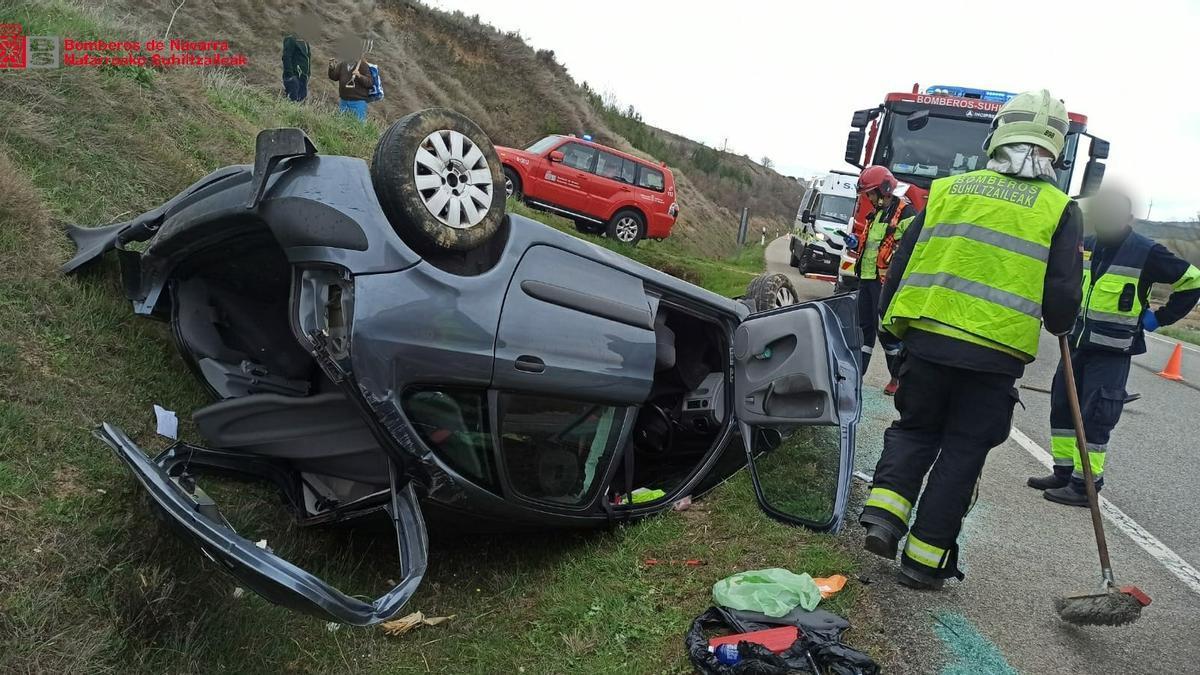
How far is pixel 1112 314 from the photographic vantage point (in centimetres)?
462

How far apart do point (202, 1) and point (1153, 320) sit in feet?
49.5

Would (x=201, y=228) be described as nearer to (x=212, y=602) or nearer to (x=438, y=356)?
(x=438, y=356)

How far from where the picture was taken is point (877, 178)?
641cm

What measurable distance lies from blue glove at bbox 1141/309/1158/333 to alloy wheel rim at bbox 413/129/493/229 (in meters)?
4.01

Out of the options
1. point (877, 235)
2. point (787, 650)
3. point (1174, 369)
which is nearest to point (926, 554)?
point (787, 650)

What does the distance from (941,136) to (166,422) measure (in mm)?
9164

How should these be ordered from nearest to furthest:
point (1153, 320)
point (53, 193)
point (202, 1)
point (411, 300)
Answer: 1. point (411, 300)
2. point (53, 193)
3. point (1153, 320)
4. point (202, 1)

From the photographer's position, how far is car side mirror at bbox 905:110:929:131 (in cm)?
973

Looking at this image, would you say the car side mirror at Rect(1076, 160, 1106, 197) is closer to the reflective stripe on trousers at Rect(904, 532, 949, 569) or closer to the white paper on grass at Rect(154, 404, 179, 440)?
the reflective stripe on trousers at Rect(904, 532, 949, 569)

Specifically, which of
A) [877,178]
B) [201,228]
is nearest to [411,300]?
[201,228]

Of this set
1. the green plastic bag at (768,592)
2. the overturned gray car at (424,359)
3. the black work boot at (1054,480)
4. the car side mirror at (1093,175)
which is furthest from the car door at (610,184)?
the green plastic bag at (768,592)

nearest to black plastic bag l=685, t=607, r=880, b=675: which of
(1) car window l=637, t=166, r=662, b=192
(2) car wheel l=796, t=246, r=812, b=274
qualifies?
(1) car window l=637, t=166, r=662, b=192

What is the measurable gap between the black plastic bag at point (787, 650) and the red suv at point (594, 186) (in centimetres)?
1047

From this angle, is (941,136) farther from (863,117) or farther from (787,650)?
(787,650)
